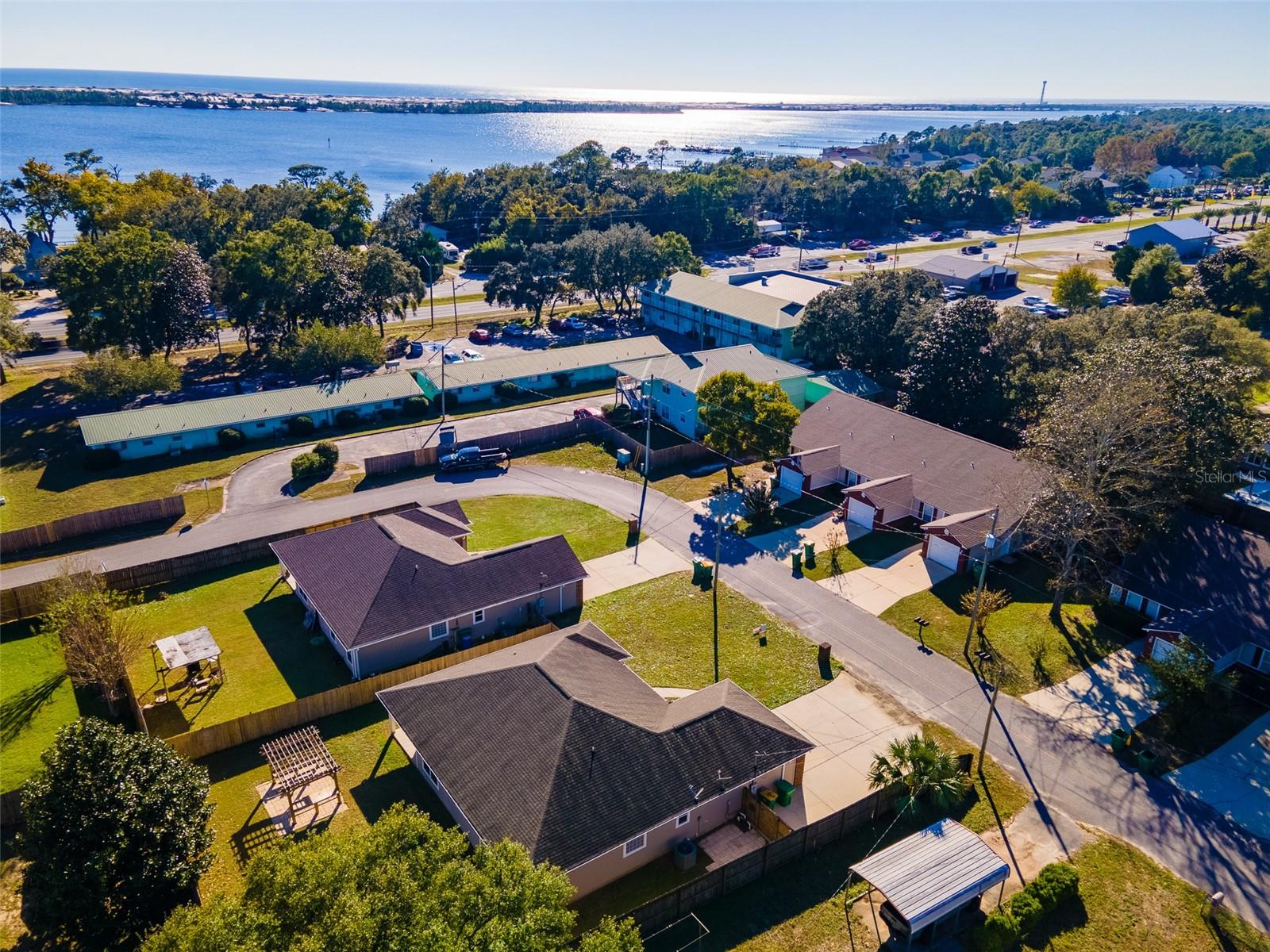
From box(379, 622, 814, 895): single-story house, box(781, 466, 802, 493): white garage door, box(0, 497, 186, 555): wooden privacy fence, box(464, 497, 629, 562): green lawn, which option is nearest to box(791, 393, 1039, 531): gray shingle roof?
box(781, 466, 802, 493): white garage door

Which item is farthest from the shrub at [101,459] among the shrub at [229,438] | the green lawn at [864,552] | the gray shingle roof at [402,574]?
the green lawn at [864,552]

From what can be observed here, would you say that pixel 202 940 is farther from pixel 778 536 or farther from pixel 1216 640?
pixel 1216 640

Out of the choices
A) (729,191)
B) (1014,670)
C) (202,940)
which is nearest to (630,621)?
(1014,670)

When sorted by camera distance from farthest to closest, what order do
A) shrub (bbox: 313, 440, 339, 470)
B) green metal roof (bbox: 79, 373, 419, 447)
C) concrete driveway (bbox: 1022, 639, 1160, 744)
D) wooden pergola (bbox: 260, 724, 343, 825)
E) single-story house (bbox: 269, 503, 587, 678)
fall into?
green metal roof (bbox: 79, 373, 419, 447) → shrub (bbox: 313, 440, 339, 470) → single-story house (bbox: 269, 503, 587, 678) → concrete driveway (bbox: 1022, 639, 1160, 744) → wooden pergola (bbox: 260, 724, 343, 825)

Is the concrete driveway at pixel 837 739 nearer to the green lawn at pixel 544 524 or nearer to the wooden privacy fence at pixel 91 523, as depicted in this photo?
A: the green lawn at pixel 544 524

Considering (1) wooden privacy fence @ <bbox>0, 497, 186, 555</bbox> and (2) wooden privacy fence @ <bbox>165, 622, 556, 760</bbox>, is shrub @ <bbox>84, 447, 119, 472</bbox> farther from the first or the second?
(2) wooden privacy fence @ <bbox>165, 622, 556, 760</bbox>

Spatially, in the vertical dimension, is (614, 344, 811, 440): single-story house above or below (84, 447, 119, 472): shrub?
above
